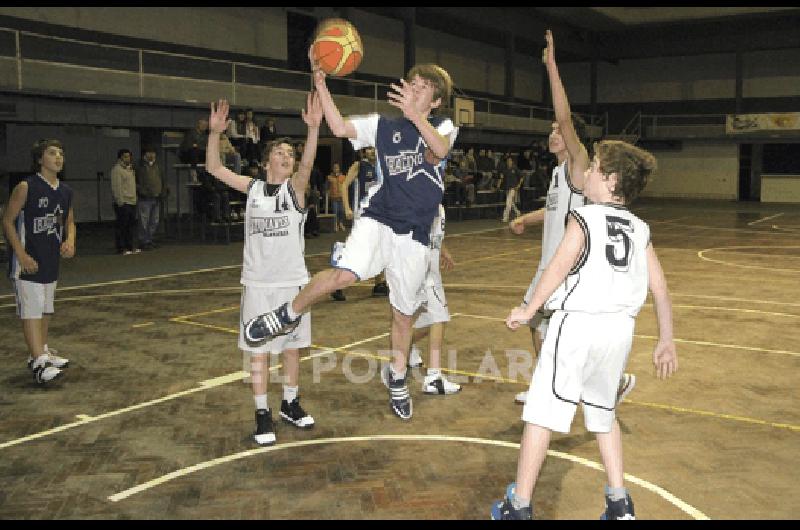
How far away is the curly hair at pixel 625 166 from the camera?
3.57 meters

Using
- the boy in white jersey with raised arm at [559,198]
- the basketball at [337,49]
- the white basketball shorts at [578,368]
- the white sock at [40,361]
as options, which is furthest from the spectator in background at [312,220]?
the white basketball shorts at [578,368]

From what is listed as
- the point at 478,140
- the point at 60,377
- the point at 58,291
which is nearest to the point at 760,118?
the point at 478,140

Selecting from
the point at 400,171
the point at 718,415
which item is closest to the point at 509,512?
the point at 400,171

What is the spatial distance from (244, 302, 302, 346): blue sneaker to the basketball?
408 centimetres

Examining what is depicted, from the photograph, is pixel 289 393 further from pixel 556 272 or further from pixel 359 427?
pixel 556 272

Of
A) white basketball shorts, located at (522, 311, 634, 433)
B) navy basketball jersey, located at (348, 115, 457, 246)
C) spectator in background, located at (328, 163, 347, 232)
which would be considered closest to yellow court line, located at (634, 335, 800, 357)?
navy basketball jersey, located at (348, 115, 457, 246)

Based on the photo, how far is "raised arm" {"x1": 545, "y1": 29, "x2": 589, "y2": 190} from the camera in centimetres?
465

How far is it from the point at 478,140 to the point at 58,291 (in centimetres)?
2048

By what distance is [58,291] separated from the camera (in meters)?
11.1

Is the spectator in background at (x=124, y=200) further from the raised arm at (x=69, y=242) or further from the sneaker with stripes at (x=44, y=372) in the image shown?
the sneaker with stripes at (x=44, y=372)

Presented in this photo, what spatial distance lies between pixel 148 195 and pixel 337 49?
938 centimetres

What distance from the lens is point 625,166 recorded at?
357 centimetres

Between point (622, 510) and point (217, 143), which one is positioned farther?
point (217, 143)

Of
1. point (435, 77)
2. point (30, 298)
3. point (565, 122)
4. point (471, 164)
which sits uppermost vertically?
point (471, 164)
